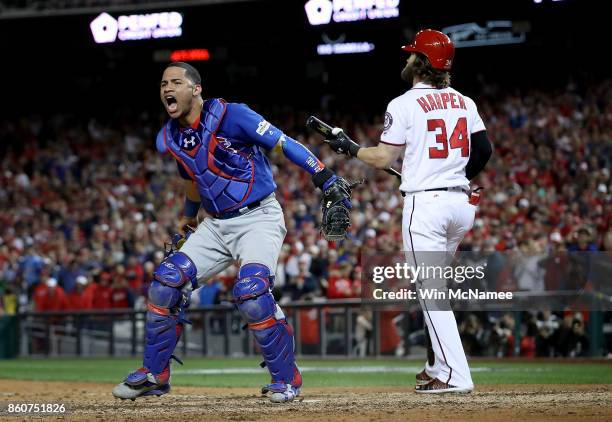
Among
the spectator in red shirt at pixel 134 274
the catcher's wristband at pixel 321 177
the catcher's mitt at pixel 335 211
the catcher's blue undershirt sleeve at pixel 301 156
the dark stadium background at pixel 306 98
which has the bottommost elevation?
the spectator in red shirt at pixel 134 274

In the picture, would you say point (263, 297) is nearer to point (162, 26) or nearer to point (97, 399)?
point (97, 399)

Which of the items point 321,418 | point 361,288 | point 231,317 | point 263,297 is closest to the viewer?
point 321,418

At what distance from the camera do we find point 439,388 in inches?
230

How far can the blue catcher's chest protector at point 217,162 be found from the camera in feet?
19.0

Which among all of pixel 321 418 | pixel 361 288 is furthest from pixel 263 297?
pixel 361 288

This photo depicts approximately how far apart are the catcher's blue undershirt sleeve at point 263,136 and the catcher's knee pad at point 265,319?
65 cm

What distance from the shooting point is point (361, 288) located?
13133 mm

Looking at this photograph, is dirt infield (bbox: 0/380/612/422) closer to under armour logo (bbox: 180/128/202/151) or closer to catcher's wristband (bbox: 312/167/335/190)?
catcher's wristband (bbox: 312/167/335/190)

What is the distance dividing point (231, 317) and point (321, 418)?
376 inches

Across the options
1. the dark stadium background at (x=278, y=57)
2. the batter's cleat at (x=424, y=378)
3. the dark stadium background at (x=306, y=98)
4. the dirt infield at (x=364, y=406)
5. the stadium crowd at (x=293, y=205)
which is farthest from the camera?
the dark stadium background at (x=278, y=57)

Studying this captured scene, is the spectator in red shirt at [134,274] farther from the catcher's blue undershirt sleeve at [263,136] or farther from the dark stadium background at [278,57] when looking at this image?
the catcher's blue undershirt sleeve at [263,136]

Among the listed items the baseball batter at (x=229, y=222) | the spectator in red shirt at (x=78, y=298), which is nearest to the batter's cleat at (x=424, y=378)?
the baseball batter at (x=229, y=222)
